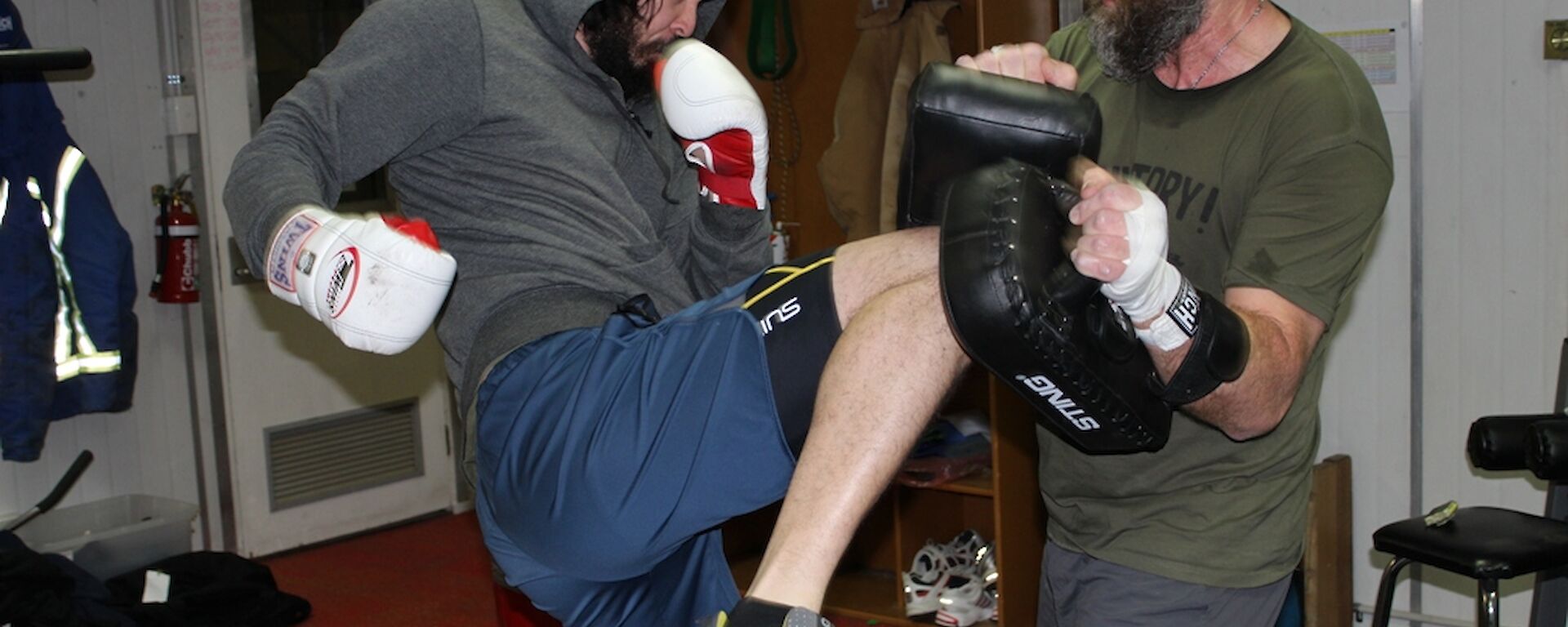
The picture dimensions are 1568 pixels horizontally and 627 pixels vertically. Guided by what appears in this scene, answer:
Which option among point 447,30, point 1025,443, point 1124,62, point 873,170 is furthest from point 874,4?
point 447,30

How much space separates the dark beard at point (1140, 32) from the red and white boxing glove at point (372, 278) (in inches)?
44.5

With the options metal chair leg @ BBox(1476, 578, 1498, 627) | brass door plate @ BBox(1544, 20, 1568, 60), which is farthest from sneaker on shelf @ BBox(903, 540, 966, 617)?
brass door plate @ BBox(1544, 20, 1568, 60)

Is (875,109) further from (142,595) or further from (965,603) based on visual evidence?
(142,595)

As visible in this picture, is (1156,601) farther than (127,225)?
No

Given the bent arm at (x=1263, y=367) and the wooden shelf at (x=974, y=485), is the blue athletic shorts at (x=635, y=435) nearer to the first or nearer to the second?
the bent arm at (x=1263, y=367)

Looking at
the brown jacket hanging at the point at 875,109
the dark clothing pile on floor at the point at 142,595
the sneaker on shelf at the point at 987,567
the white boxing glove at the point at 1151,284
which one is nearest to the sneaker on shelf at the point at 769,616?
the white boxing glove at the point at 1151,284

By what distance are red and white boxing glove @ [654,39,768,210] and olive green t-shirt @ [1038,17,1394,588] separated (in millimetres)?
575

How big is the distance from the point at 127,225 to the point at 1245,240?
378 centimetres

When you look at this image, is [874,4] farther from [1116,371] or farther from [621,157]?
[1116,371]

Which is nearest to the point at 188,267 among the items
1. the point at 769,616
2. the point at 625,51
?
the point at 625,51

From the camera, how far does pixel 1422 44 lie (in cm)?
339

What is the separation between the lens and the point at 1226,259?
2053mm

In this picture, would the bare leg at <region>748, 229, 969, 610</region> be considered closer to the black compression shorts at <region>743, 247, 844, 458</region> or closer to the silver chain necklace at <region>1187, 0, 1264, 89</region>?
the black compression shorts at <region>743, 247, 844, 458</region>

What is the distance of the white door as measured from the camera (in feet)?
15.3
